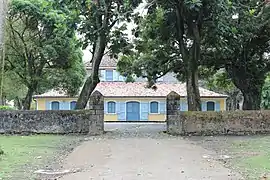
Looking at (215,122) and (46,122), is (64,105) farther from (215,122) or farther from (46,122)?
(215,122)

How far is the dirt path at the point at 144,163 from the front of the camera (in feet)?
34.0

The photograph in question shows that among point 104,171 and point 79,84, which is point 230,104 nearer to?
point 79,84

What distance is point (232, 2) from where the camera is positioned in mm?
21609

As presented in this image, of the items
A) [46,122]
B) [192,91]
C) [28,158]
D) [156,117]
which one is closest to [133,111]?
[156,117]

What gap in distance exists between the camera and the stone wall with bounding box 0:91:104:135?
951 inches

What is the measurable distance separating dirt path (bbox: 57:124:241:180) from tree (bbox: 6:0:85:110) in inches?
534

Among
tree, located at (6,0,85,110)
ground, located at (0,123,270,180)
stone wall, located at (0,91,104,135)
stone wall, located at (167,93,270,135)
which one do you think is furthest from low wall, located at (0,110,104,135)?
tree, located at (6,0,85,110)

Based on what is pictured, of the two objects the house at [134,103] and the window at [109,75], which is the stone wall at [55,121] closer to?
the house at [134,103]

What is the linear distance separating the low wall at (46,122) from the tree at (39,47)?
19.3 ft

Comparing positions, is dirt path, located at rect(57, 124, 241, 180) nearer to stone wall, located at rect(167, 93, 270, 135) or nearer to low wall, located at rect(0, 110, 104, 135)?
stone wall, located at rect(167, 93, 270, 135)

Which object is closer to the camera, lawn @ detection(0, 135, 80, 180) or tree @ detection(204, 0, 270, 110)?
lawn @ detection(0, 135, 80, 180)

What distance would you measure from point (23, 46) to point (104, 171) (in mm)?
21802

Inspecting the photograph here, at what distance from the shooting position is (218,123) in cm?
2375

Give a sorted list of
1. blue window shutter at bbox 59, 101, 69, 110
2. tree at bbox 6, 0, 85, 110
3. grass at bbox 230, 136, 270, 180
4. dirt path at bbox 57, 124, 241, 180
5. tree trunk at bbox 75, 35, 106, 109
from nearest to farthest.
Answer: dirt path at bbox 57, 124, 241, 180, grass at bbox 230, 136, 270, 180, tree trunk at bbox 75, 35, 106, 109, tree at bbox 6, 0, 85, 110, blue window shutter at bbox 59, 101, 69, 110
